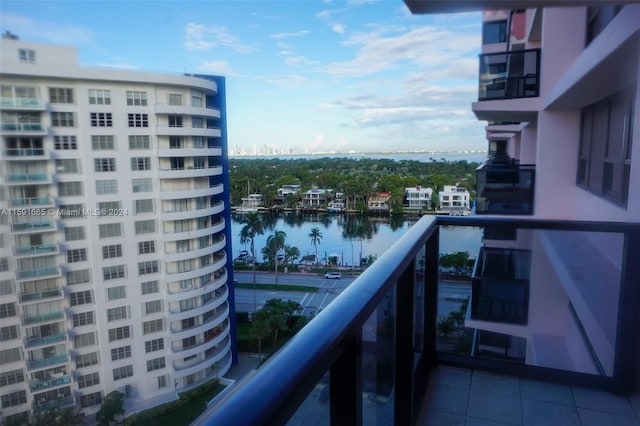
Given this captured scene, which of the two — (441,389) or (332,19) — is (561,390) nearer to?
(441,389)

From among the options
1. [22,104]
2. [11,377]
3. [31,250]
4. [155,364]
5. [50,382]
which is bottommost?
[155,364]

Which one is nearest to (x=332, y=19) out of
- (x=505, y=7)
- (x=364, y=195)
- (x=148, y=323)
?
(x=364, y=195)

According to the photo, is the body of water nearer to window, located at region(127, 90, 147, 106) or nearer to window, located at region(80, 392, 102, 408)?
window, located at region(127, 90, 147, 106)

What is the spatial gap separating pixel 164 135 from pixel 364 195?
8268 millimetres

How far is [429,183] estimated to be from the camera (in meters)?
13.7

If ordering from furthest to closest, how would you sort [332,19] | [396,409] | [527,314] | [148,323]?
[332,19]
[148,323]
[527,314]
[396,409]

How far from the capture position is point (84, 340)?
13.0m

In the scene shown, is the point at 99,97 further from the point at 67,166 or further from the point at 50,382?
the point at 50,382

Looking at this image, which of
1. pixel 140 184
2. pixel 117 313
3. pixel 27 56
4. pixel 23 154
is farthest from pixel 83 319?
pixel 27 56

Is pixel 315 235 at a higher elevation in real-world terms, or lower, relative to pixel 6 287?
lower

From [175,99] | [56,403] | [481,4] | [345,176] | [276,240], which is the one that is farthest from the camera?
[276,240]

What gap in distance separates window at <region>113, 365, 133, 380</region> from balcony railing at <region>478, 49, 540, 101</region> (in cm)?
1307

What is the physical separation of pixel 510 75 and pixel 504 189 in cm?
186

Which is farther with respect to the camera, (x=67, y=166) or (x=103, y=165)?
(x=103, y=165)
